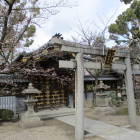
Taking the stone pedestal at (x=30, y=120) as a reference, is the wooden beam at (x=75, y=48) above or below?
above

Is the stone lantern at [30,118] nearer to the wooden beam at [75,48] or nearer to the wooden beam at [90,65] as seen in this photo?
the wooden beam at [90,65]

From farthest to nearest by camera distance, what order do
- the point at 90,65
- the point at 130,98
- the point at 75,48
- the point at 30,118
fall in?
the point at 30,118 → the point at 130,98 → the point at 90,65 → the point at 75,48

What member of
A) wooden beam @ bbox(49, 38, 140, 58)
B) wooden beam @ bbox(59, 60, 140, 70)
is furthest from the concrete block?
wooden beam @ bbox(49, 38, 140, 58)

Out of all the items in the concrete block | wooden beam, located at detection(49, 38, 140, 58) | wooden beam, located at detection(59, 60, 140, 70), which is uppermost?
wooden beam, located at detection(49, 38, 140, 58)

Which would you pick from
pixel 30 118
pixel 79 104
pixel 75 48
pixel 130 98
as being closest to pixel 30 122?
pixel 30 118

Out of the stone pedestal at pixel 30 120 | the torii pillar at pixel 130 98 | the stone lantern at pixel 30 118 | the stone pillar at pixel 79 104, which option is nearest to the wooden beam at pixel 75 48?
the stone pillar at pixel 79 104

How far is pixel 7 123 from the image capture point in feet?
25.9

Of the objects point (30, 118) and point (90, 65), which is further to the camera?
point (30, 118)

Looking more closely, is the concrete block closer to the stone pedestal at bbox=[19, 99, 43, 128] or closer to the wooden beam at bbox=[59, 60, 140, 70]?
the stone pedestal at bbox=[19, 99, 43, 128]

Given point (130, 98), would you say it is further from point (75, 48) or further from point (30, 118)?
point (30, 118)

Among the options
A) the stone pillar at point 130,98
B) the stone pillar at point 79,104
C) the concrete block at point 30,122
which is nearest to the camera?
the stone pillar at point 79,104

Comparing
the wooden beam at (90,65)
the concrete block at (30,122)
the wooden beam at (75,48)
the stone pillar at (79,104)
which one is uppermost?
the wooden beam at (75,48)

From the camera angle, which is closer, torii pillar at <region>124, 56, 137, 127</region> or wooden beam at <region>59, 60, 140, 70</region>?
wooden beam at <region>59, 60, 140, 70</region>

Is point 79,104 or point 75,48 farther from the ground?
point 75,48
